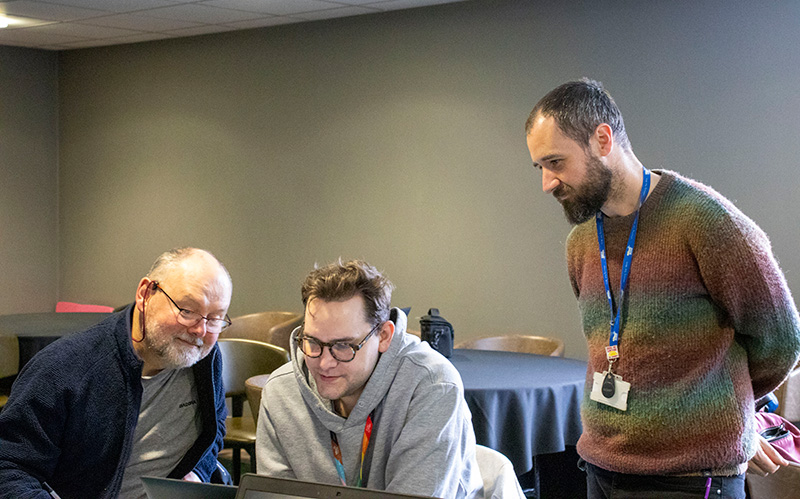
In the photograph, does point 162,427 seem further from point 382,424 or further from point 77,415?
point 382,424

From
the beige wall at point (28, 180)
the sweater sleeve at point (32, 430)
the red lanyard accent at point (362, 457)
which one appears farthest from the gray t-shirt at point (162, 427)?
the beige wall at point (28, 180)

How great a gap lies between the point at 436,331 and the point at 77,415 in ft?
6.91

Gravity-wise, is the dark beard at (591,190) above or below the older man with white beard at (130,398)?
above

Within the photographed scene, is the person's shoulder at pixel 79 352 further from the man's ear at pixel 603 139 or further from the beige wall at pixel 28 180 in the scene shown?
the beige wall at pixel 28 180

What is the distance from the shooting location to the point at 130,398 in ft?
7.07

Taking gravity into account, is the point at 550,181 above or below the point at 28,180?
above

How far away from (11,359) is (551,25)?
3.94 metres

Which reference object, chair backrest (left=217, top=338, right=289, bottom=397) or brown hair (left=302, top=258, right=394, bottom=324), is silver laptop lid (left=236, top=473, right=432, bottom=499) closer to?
brown hair (left=302, top=258, right=394, bottom=324)

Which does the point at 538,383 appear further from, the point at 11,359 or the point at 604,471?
the point at 11,359

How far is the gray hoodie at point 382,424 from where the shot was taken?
6.07 ft

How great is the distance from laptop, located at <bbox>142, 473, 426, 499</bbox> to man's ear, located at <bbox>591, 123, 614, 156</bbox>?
0.95 metres

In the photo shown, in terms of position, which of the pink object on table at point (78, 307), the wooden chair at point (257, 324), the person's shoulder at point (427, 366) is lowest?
the pink object on table at point (78, 307)

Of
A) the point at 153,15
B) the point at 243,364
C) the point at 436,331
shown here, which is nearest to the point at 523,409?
the point at 436,331

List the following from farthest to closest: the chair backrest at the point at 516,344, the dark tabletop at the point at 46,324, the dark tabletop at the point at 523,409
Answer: the dark tabletop at the point at 46,324 < the chair backrest at the point at 516,344 < the dark tabletop at the point at 523,409
